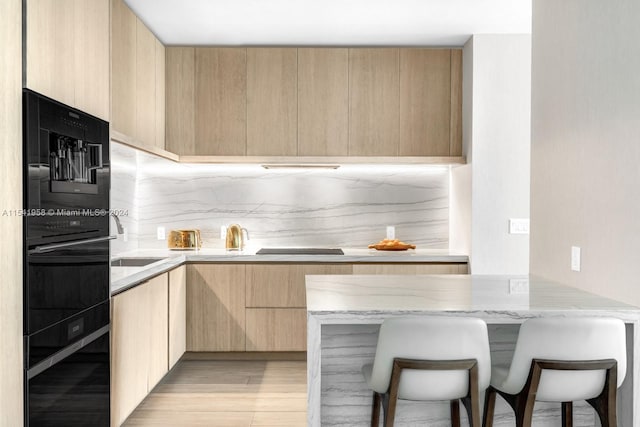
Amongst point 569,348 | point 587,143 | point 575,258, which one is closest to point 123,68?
point 587,143

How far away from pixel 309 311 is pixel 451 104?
117 inches

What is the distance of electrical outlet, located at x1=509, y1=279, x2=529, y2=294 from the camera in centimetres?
249

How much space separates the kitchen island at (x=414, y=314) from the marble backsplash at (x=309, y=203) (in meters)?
2.22

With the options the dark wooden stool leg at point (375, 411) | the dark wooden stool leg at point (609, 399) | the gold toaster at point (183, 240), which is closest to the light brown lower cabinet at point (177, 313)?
the gold toaster at point (183, 240)

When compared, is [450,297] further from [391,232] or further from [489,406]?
[391,232]

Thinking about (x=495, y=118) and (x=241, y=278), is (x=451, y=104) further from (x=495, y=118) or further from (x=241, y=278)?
(x=241, y=278)

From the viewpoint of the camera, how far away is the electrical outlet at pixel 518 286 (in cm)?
249

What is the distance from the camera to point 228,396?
376cm

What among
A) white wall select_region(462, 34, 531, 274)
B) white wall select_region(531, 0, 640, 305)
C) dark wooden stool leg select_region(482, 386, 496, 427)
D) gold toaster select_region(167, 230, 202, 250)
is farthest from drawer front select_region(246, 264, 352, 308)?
dark wooden stool leg select_region(482, 386, 496, 427)

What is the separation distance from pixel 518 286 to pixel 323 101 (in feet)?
7.97

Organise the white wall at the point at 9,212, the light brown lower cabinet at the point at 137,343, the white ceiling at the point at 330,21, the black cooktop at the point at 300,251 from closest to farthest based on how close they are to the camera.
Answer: the white wall at the point at 9,212 < the light brown lower cabinet at the point at 137,343 < the white ceiling at the point at 330,21 < the black cooktop at the point at 300,251

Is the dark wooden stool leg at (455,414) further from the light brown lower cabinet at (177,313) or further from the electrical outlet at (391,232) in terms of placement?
the electrical outlet at (391,232)

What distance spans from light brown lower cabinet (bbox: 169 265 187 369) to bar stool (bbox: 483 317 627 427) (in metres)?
2.55

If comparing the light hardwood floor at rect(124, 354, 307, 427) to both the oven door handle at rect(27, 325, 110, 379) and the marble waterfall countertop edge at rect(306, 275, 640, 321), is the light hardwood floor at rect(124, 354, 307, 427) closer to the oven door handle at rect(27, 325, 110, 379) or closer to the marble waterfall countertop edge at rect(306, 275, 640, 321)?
the oven door handle at rect(27, 325, 110, 379)
